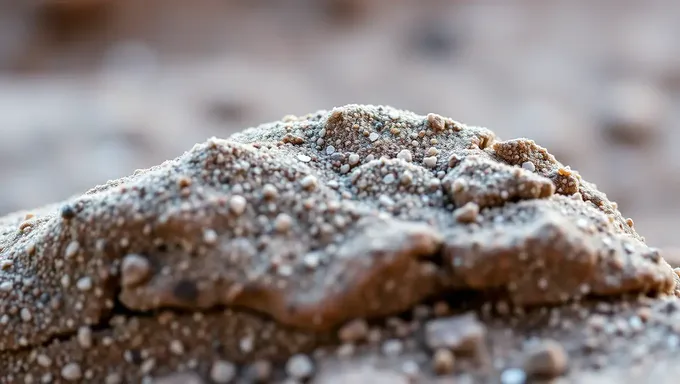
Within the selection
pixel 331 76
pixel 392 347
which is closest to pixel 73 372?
pixel 392 347

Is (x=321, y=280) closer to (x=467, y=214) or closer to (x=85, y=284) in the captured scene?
(x=467, y=214)

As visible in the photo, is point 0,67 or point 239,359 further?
point 0,67

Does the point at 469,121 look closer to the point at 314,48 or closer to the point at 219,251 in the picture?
the point at 314,48

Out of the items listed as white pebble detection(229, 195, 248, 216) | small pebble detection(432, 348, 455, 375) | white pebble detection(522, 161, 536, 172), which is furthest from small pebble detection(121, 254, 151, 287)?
white pebble detection(522, 161, 536, 172)

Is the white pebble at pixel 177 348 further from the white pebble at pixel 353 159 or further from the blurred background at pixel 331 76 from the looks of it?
the blurred background at pixel 331 76

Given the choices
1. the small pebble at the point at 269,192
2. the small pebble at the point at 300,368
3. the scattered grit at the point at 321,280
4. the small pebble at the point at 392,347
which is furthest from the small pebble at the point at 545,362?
the small pebble at the point at 269,192

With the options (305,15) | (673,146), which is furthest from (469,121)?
(305,15)

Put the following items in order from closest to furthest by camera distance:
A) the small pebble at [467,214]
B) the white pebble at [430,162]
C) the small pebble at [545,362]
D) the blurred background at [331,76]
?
the small pebble at [545,362]
the small pebble at [467,214]
the white pebble at [430,162]
the blurred background at [331,76]
